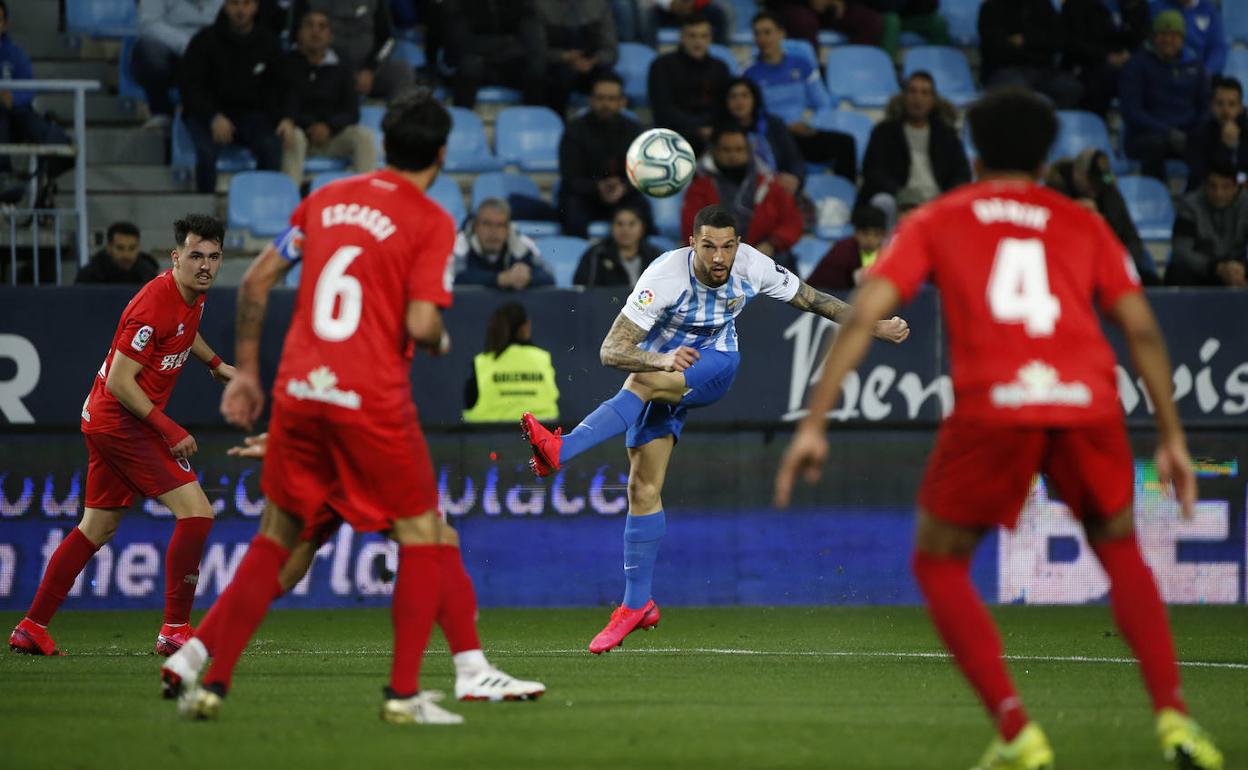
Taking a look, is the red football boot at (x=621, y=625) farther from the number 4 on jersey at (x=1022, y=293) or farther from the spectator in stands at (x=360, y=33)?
the spectator in stands at (x=360, y=33)

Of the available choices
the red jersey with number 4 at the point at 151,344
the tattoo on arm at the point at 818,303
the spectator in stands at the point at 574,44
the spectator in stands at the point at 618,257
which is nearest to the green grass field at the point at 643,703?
the red jersey with number 4 at the point at 151,344

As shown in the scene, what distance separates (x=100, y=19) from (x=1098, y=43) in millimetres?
9530

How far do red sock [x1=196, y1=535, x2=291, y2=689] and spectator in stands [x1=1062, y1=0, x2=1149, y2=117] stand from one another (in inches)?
Answer: 529

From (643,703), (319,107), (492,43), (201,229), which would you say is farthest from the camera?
(492,43)

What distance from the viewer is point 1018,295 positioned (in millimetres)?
5285

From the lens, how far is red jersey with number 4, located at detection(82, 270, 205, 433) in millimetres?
9250

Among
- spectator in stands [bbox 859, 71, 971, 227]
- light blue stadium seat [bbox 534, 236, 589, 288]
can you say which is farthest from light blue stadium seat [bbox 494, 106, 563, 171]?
spectator in stands [bbox 859, 71, 971, 227]

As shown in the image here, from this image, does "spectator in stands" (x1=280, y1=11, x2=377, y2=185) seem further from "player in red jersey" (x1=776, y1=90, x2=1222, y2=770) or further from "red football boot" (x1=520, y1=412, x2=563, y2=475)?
"player in red jersey" (x1=776, y1=90, x2=1222, y2=770)

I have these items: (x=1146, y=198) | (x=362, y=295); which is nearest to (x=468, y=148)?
(x=1146, y=198)

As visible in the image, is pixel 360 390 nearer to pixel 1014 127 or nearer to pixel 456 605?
pixel 456 605

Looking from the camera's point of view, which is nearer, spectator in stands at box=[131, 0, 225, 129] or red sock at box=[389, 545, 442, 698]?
red sock at box=[389, 545, 442, 698]

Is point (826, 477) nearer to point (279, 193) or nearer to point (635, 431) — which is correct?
point (635, 431)

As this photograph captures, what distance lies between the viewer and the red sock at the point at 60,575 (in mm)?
9430

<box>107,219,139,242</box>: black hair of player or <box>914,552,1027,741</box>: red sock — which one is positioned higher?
<box>107,219,139,242</box>: black hair of player
